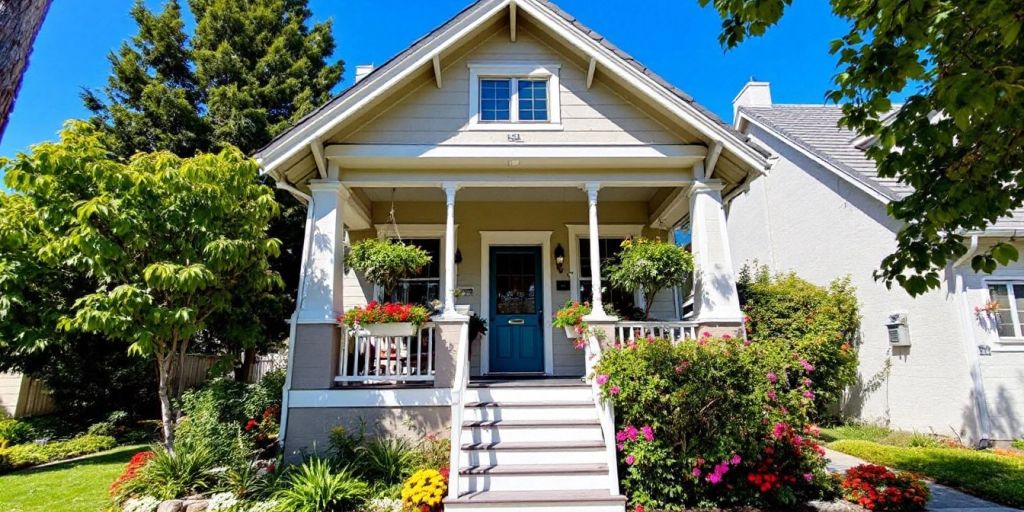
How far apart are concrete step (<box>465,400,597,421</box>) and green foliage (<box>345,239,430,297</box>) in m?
2.02

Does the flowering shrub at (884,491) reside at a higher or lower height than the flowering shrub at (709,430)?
lower

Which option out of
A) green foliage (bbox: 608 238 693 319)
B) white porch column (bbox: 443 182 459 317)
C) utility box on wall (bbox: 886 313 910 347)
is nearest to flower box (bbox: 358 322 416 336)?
white porch column (bbox: 443 182 459 317)

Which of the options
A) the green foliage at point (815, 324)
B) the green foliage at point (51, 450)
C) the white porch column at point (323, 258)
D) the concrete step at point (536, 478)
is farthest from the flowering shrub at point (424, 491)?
the green foliage at point (51, 450)

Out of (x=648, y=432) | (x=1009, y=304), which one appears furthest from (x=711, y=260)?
(x=1009, y=304)

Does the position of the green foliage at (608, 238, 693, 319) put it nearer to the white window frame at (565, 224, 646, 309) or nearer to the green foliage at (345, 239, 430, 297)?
the white window frame at (565, 224, 646, 309)

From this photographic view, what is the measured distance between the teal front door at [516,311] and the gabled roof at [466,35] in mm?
3347

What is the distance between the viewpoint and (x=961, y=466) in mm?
6223

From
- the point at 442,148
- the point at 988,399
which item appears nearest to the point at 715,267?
the point at 442,148

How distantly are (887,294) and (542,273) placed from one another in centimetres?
655

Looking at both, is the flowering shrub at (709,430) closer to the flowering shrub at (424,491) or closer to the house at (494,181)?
the house at (494,181)

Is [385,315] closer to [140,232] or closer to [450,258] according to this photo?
[450,258]

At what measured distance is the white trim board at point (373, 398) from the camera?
6.11m

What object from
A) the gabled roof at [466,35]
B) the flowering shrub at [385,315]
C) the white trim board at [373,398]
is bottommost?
Answer: the white trim board at [373,398]

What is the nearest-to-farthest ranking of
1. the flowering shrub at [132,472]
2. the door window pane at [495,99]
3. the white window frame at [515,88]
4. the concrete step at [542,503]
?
the concrete step at [542,503]
the flowering shrub at [132,472]
the white window frame at [515,88]
the door window pane at [495,99]
